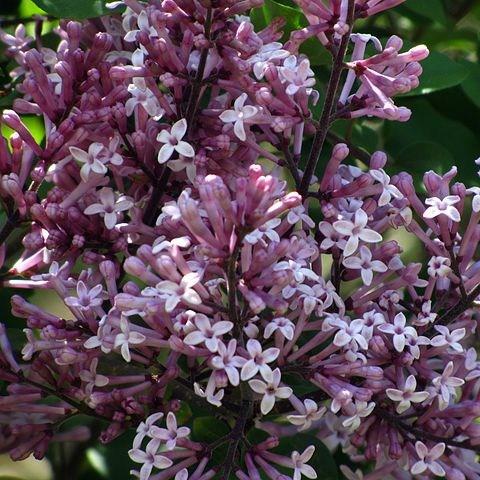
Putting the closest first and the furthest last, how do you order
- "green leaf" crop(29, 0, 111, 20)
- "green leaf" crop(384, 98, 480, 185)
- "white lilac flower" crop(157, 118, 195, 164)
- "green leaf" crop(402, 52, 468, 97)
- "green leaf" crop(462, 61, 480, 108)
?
1. "white lilac flower" crop(157, 118, 195, 164)
2. "green leaf" crop(29, 0, 111, 20)
3. "green leaf" crop(402, 52, 468, 97)
4. "green leaf" crop(462, 61, 480, 108)
5. "green leaf" crop(384, 98, 480, 185)

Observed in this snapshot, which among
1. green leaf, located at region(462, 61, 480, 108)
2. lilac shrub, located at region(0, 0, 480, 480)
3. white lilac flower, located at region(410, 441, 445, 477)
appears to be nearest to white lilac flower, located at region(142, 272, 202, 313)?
lilac shrub, located at region(0, 0, 480, 480)

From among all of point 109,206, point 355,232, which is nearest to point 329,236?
point 355,232

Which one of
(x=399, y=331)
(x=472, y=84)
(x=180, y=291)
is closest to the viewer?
(x=180, y=291)

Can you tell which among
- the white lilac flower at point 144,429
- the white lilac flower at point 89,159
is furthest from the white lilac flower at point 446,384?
the white lilac flower at point 89,159

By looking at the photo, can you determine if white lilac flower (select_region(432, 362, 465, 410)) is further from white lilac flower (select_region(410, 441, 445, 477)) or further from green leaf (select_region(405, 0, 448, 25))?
green leaf (select_region(405, 0, 448, 25))

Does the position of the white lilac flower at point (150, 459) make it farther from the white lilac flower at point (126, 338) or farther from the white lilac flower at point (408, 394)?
the white lilac flower at point (408, 394)

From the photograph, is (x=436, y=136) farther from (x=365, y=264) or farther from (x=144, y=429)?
(x=144, y=429)
